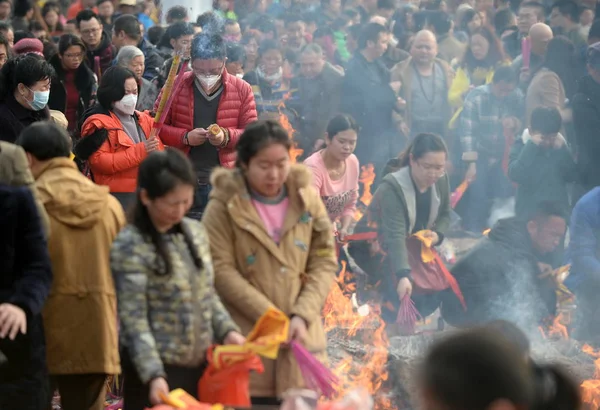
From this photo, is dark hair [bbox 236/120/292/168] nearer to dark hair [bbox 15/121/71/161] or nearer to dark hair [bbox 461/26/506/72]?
dark hair [bbox 15/121/71/161]

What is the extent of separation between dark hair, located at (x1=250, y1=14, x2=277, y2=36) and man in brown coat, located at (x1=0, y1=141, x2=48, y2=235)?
31.5 ft

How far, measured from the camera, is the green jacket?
27.2 ft

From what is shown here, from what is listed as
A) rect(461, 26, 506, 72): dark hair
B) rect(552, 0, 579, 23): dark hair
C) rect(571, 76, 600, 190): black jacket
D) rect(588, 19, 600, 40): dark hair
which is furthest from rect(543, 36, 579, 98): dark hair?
rect(461, 26, 506, 72): dark hair

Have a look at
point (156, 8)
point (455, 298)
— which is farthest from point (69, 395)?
point (156, 8)

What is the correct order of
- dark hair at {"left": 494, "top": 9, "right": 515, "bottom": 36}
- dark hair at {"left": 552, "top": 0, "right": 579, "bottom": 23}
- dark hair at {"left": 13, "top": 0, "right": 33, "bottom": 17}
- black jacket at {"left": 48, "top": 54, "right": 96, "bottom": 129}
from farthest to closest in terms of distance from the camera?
dark hair at {"left": 13, "top": 0, "right": 33, "bottom": 17}
dark hair at {"left": 494, "top": 9, "right": 515, "bottom": 36}
dark hair at {"left": 552, "top": 0, "right": 579, "bottom": 23}
black jacket at {"left": 48, "top": 54, "right": 96, "bottom": 129}

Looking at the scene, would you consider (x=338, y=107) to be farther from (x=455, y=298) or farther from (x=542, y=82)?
(x=455, y=298)

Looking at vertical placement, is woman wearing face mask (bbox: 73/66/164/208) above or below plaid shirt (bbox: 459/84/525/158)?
above

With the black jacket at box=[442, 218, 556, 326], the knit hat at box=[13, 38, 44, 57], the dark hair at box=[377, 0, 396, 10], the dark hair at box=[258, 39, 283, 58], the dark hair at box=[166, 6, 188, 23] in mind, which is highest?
the knit hat at box=[13, 38, 44, 57]

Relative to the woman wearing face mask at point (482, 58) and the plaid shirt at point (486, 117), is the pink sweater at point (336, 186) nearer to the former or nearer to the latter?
the plaid shirt at point (486, 117)

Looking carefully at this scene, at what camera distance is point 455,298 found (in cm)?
859

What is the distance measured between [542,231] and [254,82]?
13.3 feet

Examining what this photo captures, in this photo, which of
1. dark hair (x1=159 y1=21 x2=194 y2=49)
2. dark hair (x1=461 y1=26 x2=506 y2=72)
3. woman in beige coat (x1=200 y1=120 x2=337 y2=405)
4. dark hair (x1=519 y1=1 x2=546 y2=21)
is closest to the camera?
woman in beige coat (x1=200 y1=120 x2=337 y2=405)

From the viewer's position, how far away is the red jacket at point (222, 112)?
25.9ft

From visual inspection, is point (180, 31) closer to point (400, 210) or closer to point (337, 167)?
point (337, 167)
